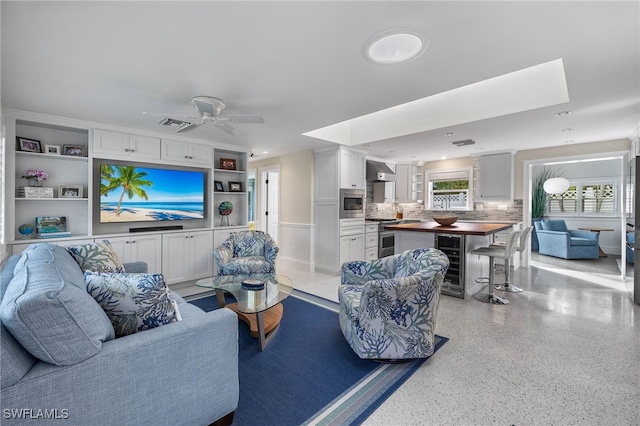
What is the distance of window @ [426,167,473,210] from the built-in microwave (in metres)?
2.43

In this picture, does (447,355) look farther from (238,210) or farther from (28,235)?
(28,235)

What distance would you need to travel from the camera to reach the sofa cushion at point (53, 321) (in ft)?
3.60

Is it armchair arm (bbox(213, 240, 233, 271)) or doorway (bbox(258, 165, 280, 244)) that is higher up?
doorway (bbox(258, 165, 280, 244))

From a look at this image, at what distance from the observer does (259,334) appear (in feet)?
8.08

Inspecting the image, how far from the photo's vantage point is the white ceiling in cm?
164

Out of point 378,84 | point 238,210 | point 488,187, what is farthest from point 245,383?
point 488,187

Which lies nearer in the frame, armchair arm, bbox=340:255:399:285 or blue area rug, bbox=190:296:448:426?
blue area rug, bbox=190:296:448:426

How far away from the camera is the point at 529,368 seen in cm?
223

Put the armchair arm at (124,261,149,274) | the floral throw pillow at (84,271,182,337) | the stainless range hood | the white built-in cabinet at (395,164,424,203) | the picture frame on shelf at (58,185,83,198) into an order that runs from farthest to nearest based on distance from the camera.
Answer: the white built-in cabinet at (395,164,424,203) < the stainless range hood < the picture frame on shelf at (58,185,83,198) < the armchair arm at (124,261,149,274) < the floral throw pillow at (84,271,182,337)

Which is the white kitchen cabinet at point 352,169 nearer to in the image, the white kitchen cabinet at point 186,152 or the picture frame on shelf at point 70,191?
the white kitchen cabinet at point 186,152

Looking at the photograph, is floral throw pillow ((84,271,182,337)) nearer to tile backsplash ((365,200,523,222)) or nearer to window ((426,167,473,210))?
tile backsplash ((365,200,523,222))

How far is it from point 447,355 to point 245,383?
1638mm

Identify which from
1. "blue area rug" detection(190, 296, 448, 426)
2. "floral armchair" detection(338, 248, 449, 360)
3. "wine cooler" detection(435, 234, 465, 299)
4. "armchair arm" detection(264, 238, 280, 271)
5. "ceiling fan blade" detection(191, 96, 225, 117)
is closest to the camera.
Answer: "blue area rug" detection(190, 296, 448, 426)

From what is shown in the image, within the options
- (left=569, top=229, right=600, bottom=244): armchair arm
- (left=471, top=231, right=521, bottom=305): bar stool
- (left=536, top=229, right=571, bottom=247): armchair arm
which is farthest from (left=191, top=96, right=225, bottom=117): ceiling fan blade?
(left=569, top=229, right=600, bottom=244): armchair arm
